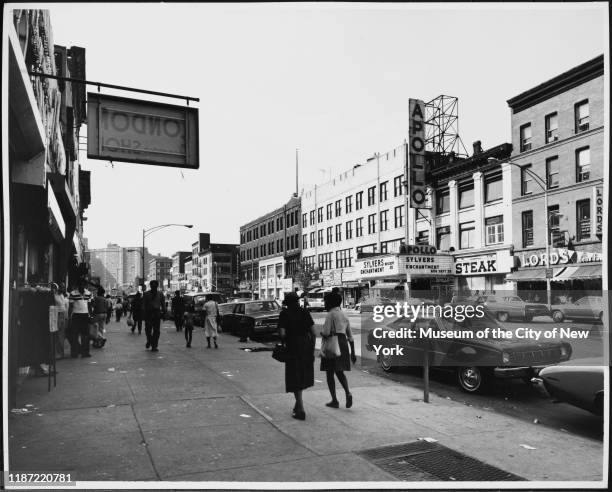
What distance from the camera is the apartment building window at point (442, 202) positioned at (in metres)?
39.2

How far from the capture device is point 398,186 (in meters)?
42.5

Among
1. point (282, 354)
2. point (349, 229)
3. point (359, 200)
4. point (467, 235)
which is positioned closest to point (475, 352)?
point (282, 354)

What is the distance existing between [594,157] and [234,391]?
25097 mm

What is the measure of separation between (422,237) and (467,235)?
4495 millimetres

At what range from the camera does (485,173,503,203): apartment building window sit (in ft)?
113

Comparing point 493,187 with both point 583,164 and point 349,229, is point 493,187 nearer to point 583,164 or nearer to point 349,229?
point 583,164

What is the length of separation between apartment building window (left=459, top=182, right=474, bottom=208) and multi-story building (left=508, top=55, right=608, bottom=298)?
4.70 m

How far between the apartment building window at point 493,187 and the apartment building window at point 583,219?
816cm

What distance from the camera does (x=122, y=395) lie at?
320 inches

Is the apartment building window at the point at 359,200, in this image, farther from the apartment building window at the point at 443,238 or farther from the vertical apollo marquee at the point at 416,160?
the vertical apollo marquee at the point at 416,160

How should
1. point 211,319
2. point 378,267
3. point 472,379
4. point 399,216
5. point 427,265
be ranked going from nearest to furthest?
point 472,379, point 211,319, point 427,265, point 378,267, point 399,216

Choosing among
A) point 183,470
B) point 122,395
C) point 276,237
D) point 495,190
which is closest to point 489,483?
point 183,470

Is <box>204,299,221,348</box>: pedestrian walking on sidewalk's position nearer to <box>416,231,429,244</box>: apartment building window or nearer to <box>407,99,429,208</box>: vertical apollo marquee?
<box>407,99,429,208</box>: vertical apollo marquee

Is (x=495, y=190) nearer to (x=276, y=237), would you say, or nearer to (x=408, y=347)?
(x=408, y=347)
